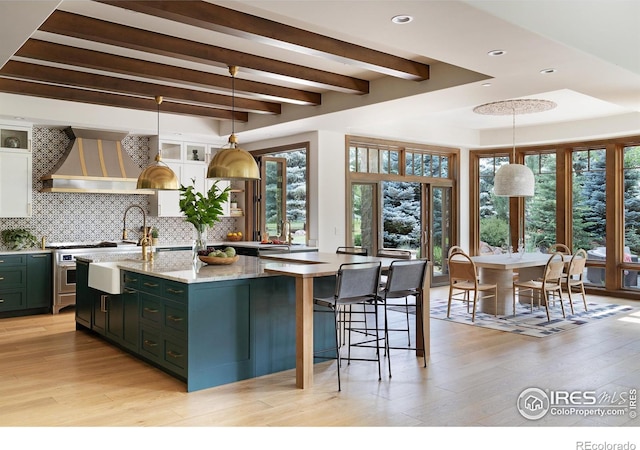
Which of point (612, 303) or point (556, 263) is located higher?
point (556, 263)

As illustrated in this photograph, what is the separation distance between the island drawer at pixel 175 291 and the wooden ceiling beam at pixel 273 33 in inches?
74.6

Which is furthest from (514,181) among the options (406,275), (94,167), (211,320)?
Result: (94,167)

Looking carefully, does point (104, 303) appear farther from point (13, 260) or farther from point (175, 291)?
point (13, 260)

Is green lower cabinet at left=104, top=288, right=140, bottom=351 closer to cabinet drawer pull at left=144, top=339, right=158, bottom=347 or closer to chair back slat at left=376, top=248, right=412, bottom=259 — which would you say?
cabinet drawer pull at left=144, top=339, right=158, bottom=347

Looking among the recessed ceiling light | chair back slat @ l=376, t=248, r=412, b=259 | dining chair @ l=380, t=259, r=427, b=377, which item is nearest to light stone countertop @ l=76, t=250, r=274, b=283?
dining chair @ l=380, t=259, r=427, b=377

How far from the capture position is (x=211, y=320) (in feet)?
13.3

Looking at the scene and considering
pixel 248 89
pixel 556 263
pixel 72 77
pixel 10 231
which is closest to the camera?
pixel 72 77

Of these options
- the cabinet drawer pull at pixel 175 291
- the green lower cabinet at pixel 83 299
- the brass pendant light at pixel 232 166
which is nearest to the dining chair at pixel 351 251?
the brass pendant light at pixel 232 166

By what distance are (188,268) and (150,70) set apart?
2.13 meters

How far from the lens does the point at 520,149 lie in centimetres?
959

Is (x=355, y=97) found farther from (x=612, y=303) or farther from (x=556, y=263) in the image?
(x=612, y=303)
